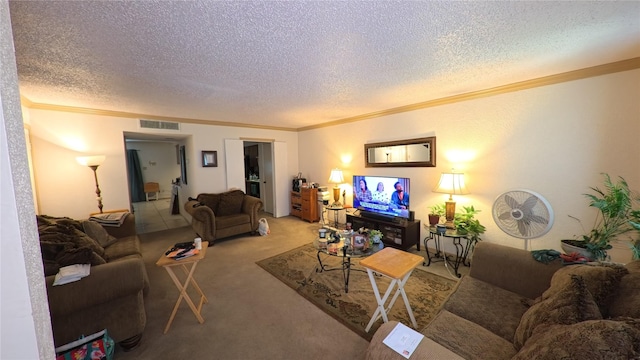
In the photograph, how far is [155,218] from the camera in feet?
18.7

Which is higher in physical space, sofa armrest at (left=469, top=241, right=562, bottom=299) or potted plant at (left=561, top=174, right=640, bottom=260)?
potted plant at (left=561, top=174, right=640, bottom=260)

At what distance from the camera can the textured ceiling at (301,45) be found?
4.37ft

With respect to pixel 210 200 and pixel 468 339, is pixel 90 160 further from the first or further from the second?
pixel 468 339

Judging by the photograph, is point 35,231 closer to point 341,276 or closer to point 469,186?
point 341,276

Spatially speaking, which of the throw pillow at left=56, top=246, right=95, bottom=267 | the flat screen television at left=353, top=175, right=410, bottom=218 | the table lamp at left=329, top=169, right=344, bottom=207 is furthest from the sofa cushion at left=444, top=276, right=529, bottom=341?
the table lamp at left=329, top=169, right=344, bottom=207

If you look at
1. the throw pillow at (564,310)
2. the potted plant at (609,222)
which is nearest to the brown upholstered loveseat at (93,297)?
the throw pillow at (564,310)

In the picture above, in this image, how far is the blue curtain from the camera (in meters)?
7.95

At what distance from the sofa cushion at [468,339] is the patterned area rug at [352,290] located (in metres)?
0.62

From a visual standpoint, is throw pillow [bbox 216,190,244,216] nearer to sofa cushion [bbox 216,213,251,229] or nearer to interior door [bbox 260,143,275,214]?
sofa cushion [bbox 216,213,251,229]

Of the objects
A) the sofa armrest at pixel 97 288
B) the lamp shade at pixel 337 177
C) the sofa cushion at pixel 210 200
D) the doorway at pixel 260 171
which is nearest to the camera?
the sofa armrest at pixel 97 288

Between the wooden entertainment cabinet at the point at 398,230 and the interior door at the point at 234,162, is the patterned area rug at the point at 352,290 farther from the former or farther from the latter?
the interior door at the point at 234,162

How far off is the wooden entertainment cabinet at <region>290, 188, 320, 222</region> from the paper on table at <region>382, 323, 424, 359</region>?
3.91m

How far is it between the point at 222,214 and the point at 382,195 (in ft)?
9.92

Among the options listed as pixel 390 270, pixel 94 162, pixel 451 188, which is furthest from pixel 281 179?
A: pixel 390 270
